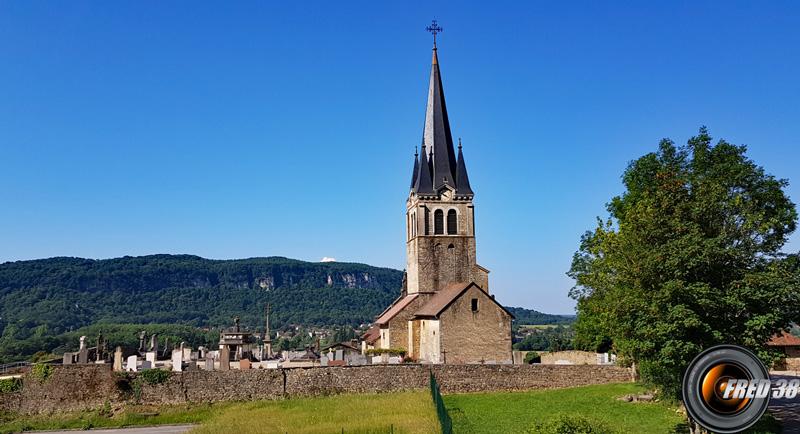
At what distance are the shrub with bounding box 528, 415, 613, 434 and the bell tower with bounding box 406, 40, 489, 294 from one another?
3446 cm

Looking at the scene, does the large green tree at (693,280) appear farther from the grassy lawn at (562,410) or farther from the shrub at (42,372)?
the shrub at (42,372)

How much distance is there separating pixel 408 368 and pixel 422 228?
17.2 m

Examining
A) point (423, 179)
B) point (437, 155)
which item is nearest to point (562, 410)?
point (423, 179)

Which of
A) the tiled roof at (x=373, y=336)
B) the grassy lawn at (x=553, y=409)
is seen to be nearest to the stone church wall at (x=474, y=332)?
the grassy lawn at (x=553, y=409)

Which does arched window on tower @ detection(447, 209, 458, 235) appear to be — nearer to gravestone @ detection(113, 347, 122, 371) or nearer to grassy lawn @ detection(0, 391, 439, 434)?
grassy lawn @ detection(0, 391, 439, 434)

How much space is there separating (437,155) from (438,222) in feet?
17.7

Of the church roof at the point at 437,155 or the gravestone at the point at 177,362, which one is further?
the church roof at the point at 437,155

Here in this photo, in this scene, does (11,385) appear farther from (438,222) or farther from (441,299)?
(438,222)

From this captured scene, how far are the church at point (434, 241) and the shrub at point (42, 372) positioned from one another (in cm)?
2070

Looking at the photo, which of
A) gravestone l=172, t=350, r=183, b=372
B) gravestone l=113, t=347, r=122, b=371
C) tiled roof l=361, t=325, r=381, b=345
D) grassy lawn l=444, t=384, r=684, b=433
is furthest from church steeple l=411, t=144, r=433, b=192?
gravestone l=113, t=347, r=122, b=371

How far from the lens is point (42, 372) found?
1169 inches

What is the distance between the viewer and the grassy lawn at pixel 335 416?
22094mm

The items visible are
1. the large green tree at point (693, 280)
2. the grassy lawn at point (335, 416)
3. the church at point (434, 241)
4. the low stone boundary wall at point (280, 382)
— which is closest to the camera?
the large green tree at point (693, 280)

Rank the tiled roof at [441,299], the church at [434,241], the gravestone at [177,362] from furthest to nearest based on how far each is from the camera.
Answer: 1. the church at [434,241]
2. the tiled roof at [441,299]
3. the gravestone at [177,362]
